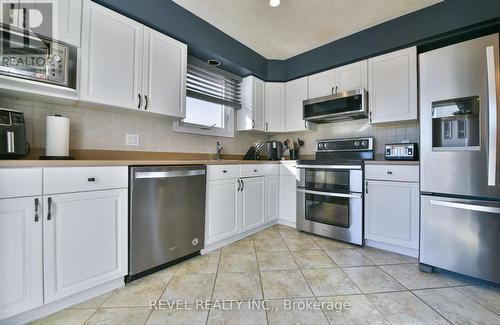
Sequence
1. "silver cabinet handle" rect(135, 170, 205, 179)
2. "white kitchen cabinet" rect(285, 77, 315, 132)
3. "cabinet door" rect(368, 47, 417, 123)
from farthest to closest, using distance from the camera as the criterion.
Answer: "white kitchen cabinet" rect(285, 77, 315, 132) < "cabinet door" rect(368, 47, 417, 123) < "silver cabinet handle" rect(135, 170, 205, 179)

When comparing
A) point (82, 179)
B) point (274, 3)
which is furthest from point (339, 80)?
point (82, 179)

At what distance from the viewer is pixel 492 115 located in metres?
1.49

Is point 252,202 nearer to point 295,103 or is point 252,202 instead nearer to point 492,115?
point 295,103

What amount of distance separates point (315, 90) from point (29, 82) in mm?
2930

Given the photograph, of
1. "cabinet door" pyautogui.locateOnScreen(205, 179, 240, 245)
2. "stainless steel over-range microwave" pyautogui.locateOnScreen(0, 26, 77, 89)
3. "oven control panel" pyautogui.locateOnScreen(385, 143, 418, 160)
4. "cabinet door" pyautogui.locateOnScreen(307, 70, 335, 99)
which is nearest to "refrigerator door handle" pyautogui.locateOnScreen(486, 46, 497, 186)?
"oven control panel" pyautogui.locateOnScreen(385, 143, 418, 160)

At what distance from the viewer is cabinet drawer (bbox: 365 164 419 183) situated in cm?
201

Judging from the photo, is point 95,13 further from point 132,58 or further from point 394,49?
→ point 394,49

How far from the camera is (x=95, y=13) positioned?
161 cm

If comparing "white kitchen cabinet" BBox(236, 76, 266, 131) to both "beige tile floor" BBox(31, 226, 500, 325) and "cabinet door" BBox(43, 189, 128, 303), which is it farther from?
"cabinet door" BBox(43, 189, 128, 303)

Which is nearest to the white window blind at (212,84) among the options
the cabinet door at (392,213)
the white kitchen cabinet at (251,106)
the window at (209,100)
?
the window at (209,100)

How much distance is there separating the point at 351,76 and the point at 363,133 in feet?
2.50

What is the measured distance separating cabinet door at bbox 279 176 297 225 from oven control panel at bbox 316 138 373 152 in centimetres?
68

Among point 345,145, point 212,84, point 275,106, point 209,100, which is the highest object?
point 212,84

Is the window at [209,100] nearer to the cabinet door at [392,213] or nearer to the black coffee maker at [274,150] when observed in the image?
the black coffee maker at [274,150]
